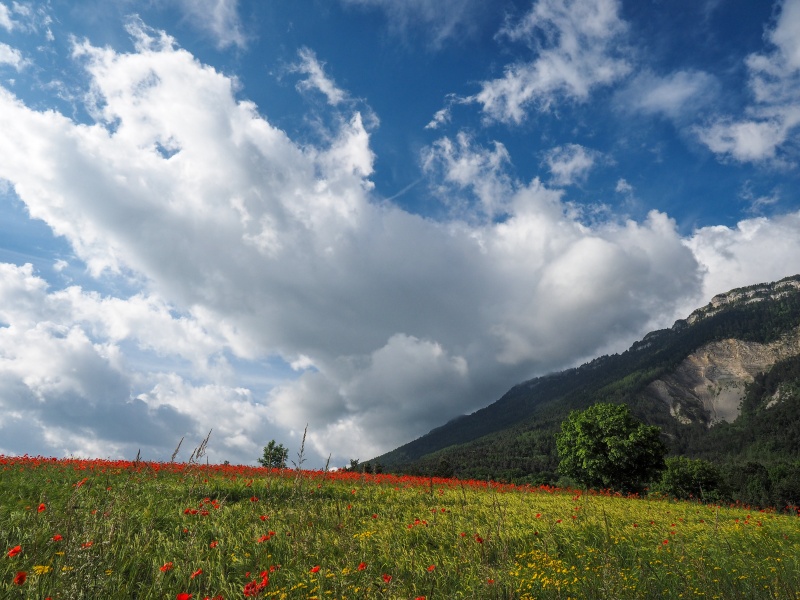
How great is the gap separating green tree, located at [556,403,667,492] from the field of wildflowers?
16.9 metres

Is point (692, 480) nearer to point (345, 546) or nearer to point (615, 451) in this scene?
point (615, 451)

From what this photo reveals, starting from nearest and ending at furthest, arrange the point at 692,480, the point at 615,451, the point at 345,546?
1. the point at 345,546
2. the point at 615,451
3. the point at 692,480

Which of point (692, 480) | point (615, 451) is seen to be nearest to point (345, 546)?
point (615, 451)

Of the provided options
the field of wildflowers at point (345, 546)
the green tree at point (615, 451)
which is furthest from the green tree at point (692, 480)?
the field of wildflowers at point (345, 546)

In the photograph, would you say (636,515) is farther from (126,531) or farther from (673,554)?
(126,531)

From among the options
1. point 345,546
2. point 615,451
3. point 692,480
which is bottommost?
point 345,546

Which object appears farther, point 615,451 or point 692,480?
point 692,480

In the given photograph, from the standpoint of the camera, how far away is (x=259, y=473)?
1745 cm

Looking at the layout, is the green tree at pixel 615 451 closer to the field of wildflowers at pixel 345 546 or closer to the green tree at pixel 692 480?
the green tree at pixel 692 480

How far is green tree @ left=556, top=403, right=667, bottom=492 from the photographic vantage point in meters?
30.7

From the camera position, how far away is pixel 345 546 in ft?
Result: 12.9

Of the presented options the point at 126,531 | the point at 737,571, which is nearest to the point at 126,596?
the point at 126,531

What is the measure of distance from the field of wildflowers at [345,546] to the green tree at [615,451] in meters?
16.9

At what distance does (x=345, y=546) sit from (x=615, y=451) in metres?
31.3
